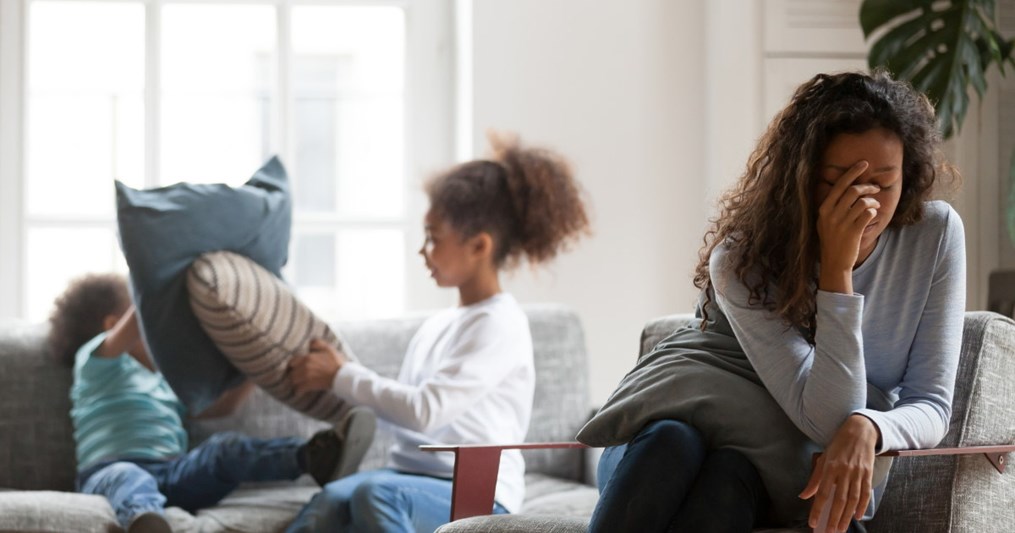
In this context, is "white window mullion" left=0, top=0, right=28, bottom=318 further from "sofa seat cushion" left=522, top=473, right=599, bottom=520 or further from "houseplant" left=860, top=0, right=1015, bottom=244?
"houseplant" left=860, top=0, right=1015, bottom=244

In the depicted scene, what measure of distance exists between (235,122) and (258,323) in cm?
124

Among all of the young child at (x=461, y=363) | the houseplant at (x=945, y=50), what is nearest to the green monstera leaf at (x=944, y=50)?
the houseplant at (x=945, y=50)

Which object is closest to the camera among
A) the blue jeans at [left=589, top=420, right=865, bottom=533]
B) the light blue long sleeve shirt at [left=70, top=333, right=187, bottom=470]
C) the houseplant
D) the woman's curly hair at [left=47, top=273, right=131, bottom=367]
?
the blue jeans at [left=589, top=420, right=865, bottom=533]

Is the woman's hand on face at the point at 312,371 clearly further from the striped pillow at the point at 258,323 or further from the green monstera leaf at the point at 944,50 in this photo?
the green monstera leaf at the point at 944,50

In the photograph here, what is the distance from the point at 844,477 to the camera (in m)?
1.65

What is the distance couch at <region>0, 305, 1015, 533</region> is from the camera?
6.18 feet

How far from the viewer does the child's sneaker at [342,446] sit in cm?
253

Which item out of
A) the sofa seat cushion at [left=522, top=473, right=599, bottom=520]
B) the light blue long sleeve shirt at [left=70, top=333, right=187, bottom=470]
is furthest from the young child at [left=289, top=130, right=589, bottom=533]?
the light blue long sleeve shirt at [left=70, top=333, right=187, bottom=470]

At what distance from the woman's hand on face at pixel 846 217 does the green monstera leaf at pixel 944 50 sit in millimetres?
1558

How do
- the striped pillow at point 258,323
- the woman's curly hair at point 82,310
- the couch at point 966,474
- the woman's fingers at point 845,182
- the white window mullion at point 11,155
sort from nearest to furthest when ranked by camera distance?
1. the woman's fingers at point 845,182
2. the couch at point 966,474
3. the striped pillow at point 258,323
4. the woman's curly hair at point 82,310
5. the white window mullion at point 11,155

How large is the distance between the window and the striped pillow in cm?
98

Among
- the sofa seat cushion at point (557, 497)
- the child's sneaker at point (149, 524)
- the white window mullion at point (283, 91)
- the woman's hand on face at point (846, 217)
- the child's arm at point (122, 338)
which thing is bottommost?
the sofa seat cushion at point (557, 497)

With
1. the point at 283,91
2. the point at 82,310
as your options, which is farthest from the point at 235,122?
the point at 82,310

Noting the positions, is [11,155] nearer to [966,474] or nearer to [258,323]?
[258,323]
